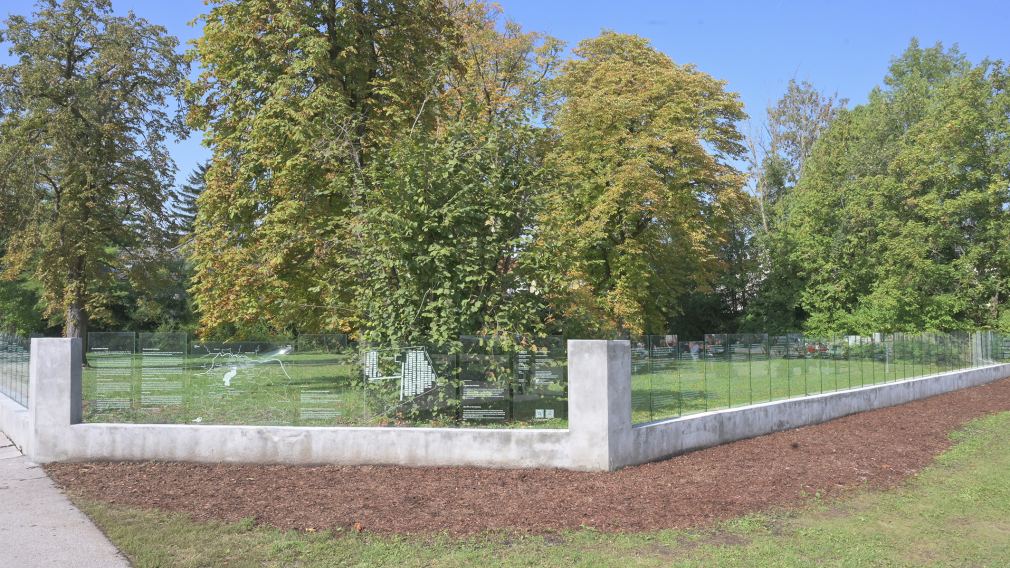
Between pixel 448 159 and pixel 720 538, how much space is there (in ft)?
26.1

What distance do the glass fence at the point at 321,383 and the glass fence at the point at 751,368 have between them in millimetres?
1801

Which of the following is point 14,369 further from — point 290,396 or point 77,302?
point 77,302

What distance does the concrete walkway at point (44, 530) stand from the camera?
7.02 m

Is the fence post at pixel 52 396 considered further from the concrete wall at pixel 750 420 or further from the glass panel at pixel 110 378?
the concrete wall at pixel 750 420

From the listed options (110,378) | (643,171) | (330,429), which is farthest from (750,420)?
(643,171)

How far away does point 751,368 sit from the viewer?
50.0 ft

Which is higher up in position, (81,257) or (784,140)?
(784,140)

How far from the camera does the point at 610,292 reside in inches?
1252

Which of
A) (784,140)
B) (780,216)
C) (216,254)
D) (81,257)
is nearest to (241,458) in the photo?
(216,254)

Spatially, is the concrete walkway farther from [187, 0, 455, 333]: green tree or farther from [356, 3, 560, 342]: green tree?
[187, 0, 455, 333]: green tree

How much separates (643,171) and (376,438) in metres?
23.0

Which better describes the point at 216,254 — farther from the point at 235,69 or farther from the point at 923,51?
the point at 923,51

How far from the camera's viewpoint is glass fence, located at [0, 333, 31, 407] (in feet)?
46.0

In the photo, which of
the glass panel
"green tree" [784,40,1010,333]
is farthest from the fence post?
"green tree" [784,40,1010,333]
